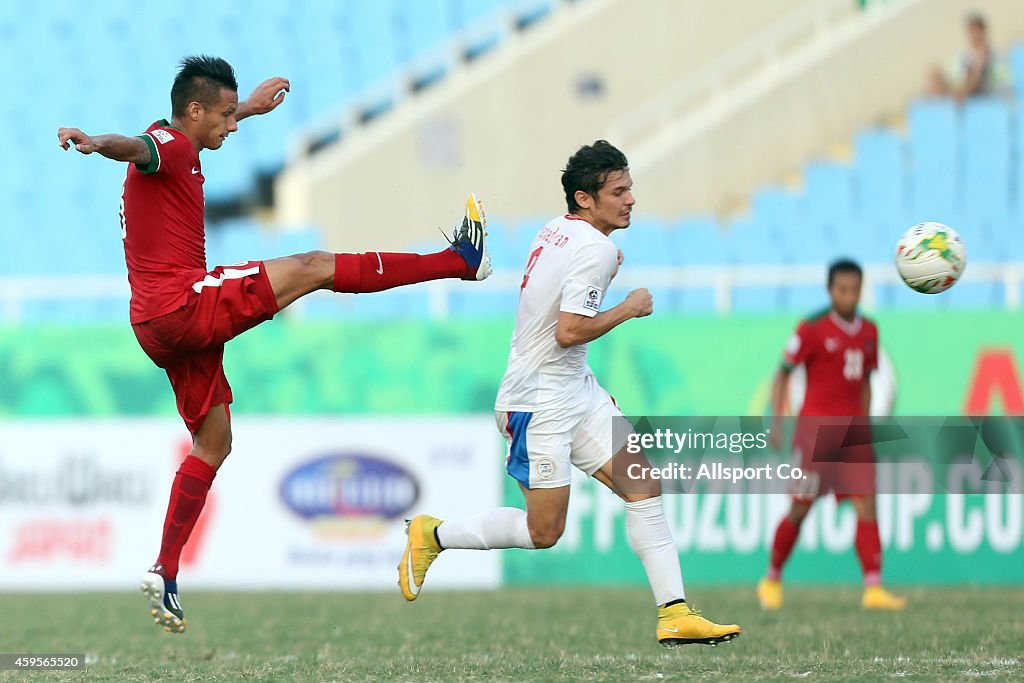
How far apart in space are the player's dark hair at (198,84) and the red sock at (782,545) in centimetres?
544

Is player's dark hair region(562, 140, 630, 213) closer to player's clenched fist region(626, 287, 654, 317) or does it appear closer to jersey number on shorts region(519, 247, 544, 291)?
jersey number on shorts region(519, 247, 544, 291)

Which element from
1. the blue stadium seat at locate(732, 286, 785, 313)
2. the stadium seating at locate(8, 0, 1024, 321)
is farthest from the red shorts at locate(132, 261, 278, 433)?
the blue stadium seat at locate(732, 286, 785, 313)

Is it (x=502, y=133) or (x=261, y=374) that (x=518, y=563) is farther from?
(x=502, y=133)

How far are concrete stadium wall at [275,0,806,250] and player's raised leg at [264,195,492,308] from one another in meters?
11.1

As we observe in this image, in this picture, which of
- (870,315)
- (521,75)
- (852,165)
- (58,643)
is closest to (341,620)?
(58,643)

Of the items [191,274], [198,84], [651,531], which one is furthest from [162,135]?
[651,531]

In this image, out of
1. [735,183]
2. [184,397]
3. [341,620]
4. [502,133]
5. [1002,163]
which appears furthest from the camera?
[502,133]

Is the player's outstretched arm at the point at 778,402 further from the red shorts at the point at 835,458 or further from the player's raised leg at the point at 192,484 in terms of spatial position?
the player's raised leg at the point at 192,484

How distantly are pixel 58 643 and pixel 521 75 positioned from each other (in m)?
12.1

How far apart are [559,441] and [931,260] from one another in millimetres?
2356

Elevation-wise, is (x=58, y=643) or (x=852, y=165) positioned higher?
(x=852, y=165)

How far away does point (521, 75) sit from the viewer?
1911 cm

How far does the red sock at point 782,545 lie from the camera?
33.6 ft

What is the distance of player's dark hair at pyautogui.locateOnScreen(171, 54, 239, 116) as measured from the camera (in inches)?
260
